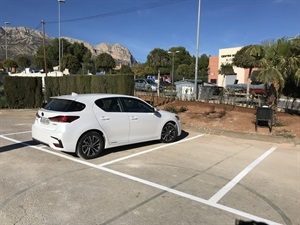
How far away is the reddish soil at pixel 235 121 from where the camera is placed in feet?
33.4

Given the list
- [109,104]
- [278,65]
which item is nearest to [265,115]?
[278,65]

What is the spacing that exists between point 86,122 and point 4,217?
10.3 feet

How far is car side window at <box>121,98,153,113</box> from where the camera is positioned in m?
7.85

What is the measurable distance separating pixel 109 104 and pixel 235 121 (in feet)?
19.2

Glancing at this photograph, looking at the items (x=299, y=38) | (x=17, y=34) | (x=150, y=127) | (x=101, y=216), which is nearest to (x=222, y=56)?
(x=299, y=38)

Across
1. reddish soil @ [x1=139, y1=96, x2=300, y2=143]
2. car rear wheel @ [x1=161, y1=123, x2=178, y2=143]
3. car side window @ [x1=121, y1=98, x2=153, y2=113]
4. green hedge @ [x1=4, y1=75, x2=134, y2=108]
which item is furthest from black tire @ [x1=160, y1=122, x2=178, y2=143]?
green hedge @ [x1=4, y1=75, x2=134, y2=108]

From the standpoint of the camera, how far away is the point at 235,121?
11625 millimetres

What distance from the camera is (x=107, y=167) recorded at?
20.8ft

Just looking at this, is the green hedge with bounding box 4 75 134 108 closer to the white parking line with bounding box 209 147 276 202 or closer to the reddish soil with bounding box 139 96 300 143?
the reddish soil with bounding box 139 96 300 143

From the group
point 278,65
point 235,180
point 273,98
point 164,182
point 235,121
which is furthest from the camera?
point 235,121

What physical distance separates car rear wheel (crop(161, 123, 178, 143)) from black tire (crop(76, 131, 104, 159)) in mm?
2182

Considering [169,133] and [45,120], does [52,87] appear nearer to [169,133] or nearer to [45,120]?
[169,133]

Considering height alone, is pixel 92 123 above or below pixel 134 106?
below

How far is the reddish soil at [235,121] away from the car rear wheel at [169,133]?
238 centimetres
